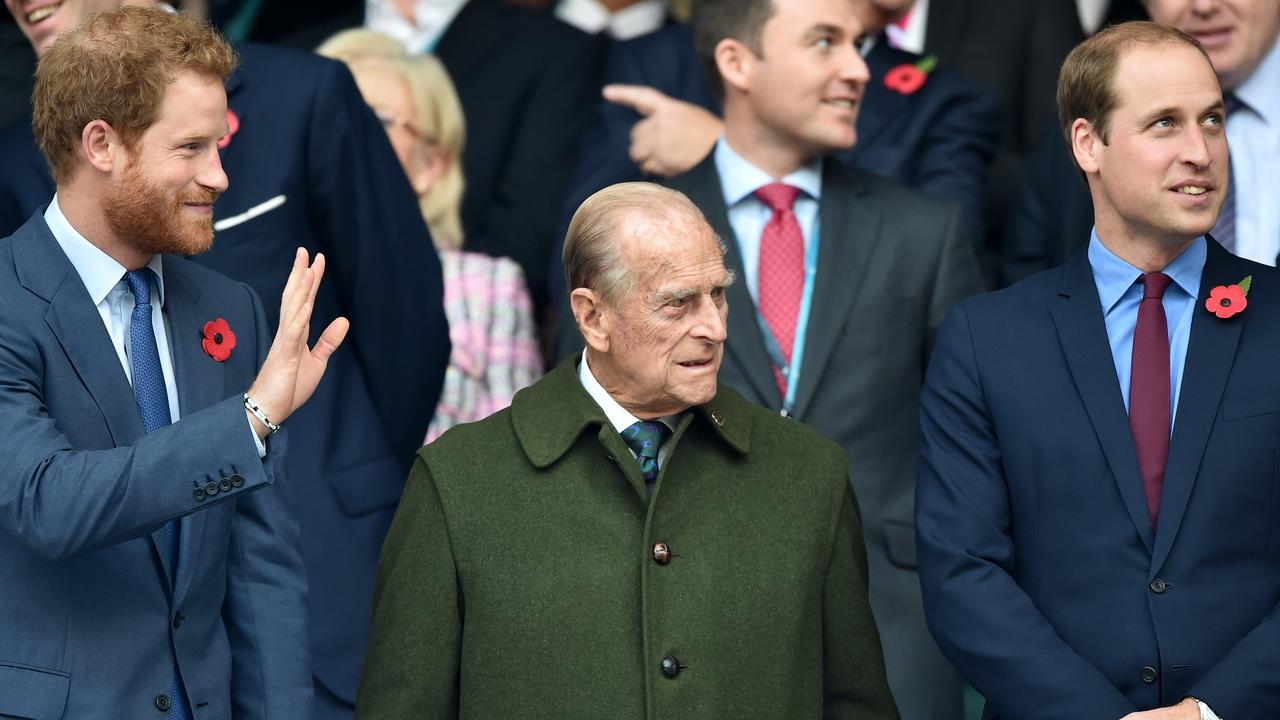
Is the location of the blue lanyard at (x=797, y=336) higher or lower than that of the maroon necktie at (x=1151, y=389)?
lower

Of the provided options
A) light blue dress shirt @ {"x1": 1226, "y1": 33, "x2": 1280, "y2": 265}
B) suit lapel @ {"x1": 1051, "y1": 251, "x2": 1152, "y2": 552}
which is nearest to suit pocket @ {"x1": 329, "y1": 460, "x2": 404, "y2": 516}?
suit lapel @ {"x1": 1051, "y1": 251, "x2": 1152, "y2": 552}

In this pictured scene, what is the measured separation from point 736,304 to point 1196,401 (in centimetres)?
131

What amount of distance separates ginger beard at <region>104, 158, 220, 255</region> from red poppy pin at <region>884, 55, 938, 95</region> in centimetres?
249

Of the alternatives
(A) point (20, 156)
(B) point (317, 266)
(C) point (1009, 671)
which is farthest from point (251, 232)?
(C) point (1009, 671)

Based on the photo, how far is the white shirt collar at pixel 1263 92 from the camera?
16.5 ft

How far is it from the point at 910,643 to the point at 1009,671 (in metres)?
0.86

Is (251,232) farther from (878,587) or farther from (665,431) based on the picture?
(878,587)

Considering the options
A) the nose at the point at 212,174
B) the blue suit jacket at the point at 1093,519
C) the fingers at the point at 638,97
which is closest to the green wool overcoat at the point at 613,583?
the blue suit jacket at the point at 1093,519

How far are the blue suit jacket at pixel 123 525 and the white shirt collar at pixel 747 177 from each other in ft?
5.31

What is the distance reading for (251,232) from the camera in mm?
4469

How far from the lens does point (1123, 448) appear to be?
12.1ft

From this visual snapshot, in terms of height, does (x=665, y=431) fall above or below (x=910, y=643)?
above

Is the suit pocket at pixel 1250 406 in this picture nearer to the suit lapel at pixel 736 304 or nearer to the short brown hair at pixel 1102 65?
the short brown hair at pixel 1102 65

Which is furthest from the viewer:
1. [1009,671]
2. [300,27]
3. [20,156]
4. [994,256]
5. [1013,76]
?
[300,27]
